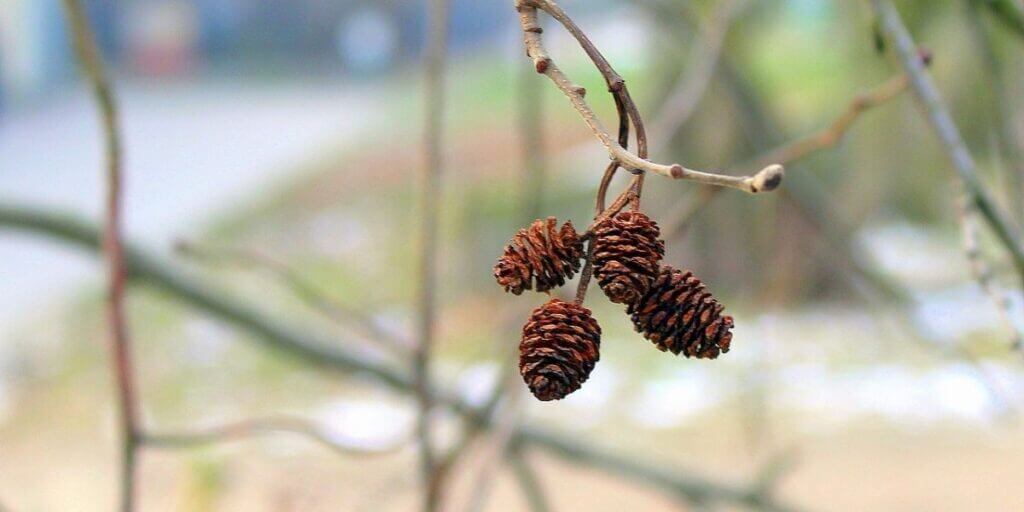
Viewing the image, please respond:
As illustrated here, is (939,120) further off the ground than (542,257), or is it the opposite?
(939,120)

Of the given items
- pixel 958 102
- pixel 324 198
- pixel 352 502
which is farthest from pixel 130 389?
pixel 324 198

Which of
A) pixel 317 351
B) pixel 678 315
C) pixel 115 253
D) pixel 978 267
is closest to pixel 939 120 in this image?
pixel 978 267

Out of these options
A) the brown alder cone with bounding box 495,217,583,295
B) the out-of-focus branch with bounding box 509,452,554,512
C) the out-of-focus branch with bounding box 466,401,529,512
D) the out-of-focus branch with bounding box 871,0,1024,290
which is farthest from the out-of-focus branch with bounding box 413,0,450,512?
the brown alder cone with bounding box 495,217,583,295

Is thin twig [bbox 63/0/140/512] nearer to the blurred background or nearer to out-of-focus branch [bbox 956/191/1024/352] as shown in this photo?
the blurred background

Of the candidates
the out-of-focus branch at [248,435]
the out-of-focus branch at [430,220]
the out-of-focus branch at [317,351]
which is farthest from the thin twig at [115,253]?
the out-of-focus branch at [317,351]

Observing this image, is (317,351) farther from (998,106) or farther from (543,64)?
(543,64)
